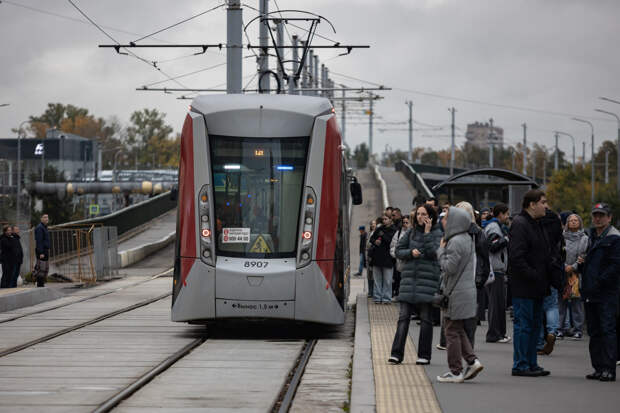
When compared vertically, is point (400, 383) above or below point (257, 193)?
below

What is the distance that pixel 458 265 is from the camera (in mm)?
9875

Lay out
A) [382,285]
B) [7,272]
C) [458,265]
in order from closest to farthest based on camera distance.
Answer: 1. [458,265]
2. [382,285]
3. [7,272]

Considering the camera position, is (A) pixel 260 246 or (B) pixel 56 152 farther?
(B) pixel 56 152

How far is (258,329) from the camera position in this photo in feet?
54.1

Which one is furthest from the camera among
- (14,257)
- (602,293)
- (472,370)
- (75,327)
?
(14,257)

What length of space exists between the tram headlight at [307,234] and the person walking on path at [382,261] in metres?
6.49

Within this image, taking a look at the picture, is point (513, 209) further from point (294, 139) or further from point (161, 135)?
point (161, 135)

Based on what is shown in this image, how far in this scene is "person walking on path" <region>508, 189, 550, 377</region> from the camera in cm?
1000

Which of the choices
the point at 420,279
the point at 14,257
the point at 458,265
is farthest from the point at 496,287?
the point at 14,257

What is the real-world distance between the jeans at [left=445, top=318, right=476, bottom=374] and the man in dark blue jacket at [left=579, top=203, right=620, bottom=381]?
1201 millimetres

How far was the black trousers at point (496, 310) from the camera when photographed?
1370cm

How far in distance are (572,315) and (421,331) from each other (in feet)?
14.0

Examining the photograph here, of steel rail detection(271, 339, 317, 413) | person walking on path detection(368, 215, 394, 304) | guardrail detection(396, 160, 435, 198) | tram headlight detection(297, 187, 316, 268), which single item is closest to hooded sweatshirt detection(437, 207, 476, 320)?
steel rail detection(271, 339, 317, 413)

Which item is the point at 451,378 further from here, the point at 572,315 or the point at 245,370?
the point at 572,315
